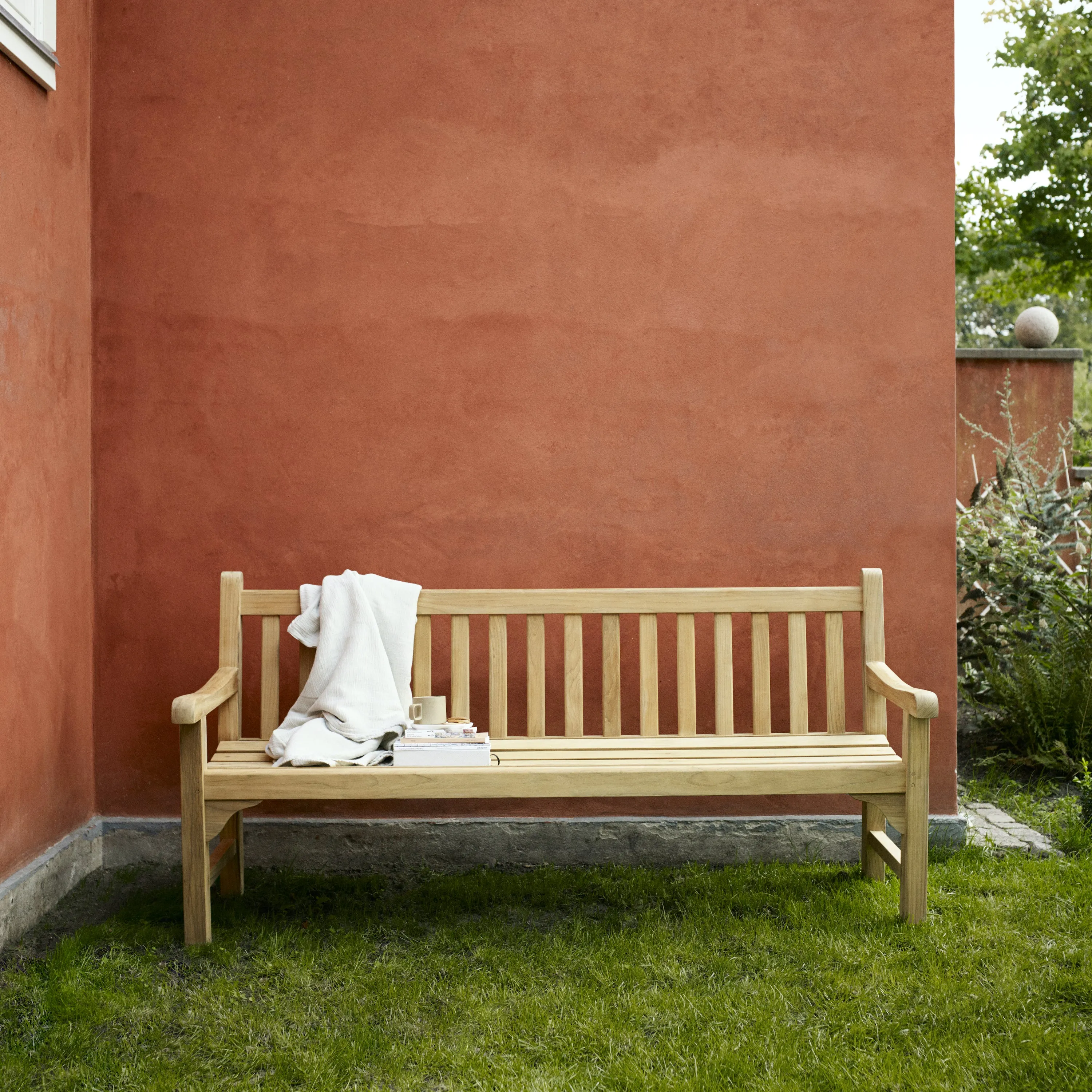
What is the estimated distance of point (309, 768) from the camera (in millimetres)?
3115

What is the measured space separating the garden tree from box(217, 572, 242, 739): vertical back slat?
45.1ft

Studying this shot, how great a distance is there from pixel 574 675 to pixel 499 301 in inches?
56.8

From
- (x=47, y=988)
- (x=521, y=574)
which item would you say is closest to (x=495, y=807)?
(x=521, y=574)

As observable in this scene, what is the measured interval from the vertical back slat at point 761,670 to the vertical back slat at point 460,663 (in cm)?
103

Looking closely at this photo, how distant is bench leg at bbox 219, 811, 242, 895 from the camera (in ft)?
11.6

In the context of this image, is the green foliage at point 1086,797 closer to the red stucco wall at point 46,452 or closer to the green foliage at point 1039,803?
the green foliage at point 1039,803

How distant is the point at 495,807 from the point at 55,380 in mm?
2234

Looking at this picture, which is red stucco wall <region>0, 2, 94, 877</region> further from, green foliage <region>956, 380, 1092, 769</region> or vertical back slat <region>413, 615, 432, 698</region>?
green foliage <region>956, 380, 1092, 769</region>

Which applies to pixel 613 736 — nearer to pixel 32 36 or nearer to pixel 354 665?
pixel 354 665

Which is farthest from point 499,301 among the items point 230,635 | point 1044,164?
point 1044,164

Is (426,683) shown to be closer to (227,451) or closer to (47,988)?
(227,451)

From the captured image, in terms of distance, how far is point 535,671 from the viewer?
12.1 feet

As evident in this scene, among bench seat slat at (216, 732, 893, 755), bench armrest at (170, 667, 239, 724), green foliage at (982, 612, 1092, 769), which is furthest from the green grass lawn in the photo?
green foliage at (982, 612, 1092, 769)

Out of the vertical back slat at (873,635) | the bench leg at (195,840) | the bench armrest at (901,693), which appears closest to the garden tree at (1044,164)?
the vertical back slat at (873,635)
